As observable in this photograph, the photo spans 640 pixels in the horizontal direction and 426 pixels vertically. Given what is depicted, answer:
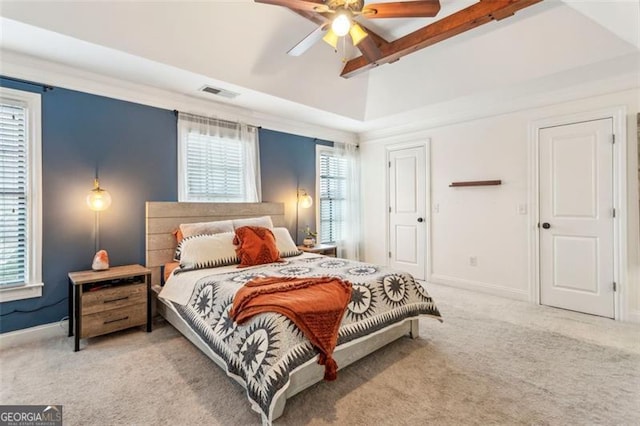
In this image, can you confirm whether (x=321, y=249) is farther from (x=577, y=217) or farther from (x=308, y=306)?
(x=577, y=217)

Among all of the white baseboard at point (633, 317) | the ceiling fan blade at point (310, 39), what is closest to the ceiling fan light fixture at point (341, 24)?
the ceiling fan blade at point (310, 39)

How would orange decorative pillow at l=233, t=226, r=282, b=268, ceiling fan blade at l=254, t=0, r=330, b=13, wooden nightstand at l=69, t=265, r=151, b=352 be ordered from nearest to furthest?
ceiling fan blade at l=254, t=0, r=330, b=13 → wooden nightstand at l=69, t=265, r=151, b=352 → orange decorative pillow at l=233, t=226, r=282, b=268

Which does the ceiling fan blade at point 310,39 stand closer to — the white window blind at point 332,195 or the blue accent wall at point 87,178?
the blue accent wall at point 87,178

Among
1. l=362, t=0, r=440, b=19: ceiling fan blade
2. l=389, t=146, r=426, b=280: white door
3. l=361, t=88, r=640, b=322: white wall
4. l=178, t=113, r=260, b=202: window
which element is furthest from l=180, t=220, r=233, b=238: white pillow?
l=361, t=88, r=640, b=322: white wall

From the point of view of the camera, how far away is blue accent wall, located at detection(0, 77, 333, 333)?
2807 millimetres

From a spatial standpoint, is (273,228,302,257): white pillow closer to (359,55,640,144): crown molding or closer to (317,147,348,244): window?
(317,147,348,244): window

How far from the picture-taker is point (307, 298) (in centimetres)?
197

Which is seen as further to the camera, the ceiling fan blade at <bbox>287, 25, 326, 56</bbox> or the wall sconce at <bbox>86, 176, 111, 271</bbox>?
the wall sconce at <bbox>86, 176, 111, 271</bbox>

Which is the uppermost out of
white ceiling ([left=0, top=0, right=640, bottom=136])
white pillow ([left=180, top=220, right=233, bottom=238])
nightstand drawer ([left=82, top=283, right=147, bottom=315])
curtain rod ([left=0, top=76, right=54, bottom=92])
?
white ceiling ([left=0, top=0, right=640, bottom=136])

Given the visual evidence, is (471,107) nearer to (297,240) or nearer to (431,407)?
(297,240)

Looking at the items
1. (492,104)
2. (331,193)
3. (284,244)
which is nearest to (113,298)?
(284,244)

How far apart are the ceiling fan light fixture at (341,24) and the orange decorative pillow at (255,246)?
207cm

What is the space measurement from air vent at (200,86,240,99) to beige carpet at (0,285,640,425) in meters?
2.59

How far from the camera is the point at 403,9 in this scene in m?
2.12
